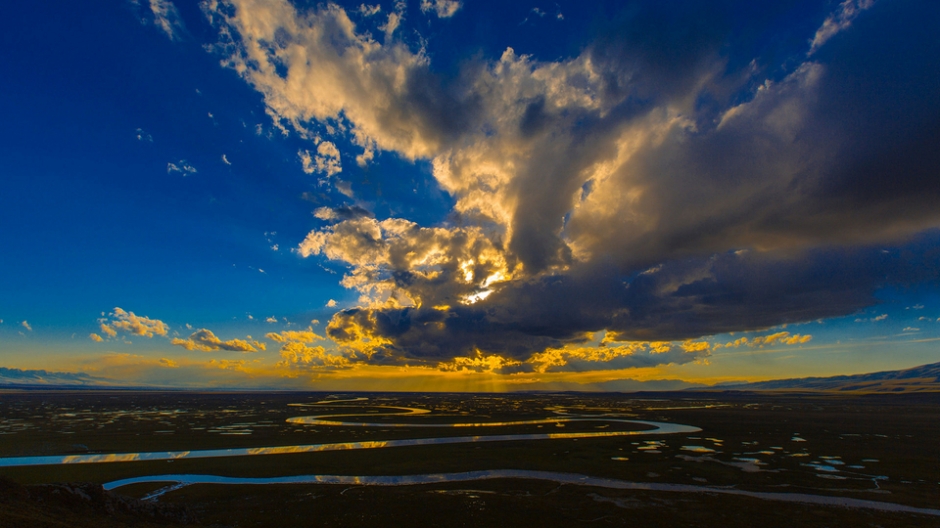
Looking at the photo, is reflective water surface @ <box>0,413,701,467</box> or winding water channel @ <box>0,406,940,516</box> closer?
winding water channel @ <box>0,406,940,516</box>

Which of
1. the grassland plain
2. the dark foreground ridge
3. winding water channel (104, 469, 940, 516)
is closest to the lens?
the dark foreground ridge

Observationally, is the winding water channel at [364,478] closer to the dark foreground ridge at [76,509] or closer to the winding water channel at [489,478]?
the winding water channel at [489,478]

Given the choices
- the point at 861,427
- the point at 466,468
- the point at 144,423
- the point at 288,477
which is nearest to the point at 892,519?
the point at 466,468

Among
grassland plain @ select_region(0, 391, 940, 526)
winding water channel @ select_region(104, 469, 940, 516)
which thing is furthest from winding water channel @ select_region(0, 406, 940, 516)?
grassland plain @ select_region(0, 391, 940, 526)

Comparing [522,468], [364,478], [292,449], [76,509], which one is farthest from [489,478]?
[292,449]

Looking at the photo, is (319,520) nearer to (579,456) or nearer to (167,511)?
(167,511)

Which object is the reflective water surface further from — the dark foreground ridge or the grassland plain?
the dark foreground ridge

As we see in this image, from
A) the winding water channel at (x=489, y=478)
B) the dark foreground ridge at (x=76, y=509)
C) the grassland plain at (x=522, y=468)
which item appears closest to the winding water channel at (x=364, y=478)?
the winding water channel at (x=489, y=478)

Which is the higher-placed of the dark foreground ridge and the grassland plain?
the dark foreground ridge
